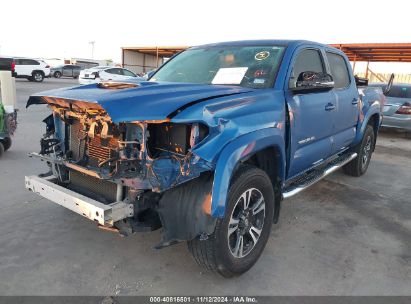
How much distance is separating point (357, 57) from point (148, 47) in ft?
43.9

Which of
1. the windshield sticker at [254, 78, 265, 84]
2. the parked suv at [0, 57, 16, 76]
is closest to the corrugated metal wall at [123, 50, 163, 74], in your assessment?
Result: the parked suv at [0, 57, 16, 76]

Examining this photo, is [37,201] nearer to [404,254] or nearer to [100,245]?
[100,245]

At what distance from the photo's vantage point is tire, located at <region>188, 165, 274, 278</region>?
9.10 ft

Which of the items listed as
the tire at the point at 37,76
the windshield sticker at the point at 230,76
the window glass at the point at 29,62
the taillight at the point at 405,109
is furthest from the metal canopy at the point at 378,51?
the window glass at the point at 29,62

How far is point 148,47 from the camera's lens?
83.4 feet

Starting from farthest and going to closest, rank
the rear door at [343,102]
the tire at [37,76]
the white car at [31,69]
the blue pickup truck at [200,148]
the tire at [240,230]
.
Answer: the tire at [37,76] < the white car at [31,69] < the rear door at [343,102] < the tire at [240,230] < the blue pickup truck at [200,148]

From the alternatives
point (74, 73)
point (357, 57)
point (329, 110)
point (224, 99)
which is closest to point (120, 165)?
point (224, 99)

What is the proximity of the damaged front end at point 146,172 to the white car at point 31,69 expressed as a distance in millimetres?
27421

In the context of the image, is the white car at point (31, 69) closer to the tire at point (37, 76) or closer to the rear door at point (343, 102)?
the tire at point (37, 76)

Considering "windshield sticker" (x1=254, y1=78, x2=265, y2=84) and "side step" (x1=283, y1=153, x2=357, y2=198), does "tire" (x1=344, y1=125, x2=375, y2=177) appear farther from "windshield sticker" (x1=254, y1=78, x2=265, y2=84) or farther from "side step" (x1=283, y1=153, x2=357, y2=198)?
"windshield sticker" (x1=254, y1=78, x2=265, y2=84)

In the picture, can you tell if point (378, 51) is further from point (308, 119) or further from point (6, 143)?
point (6, 143)

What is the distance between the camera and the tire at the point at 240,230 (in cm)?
277

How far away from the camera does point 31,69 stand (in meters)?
27.4

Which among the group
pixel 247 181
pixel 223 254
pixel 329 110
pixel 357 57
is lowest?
pixel 223 254
